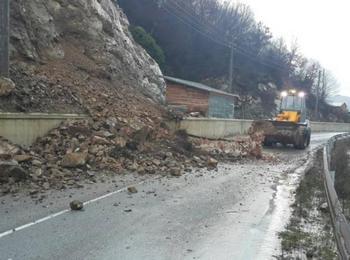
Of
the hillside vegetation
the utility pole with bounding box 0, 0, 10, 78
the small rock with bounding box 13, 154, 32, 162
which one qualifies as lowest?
the small rock with bounding box 13, 154, 32, 162

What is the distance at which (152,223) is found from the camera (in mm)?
8375

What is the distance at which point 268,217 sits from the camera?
30.9 ft

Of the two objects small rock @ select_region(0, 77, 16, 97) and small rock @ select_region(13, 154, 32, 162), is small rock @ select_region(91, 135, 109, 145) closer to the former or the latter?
small rock @ select_region(13, 154, 32, 162)

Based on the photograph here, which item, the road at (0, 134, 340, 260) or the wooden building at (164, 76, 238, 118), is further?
the wooden building at (164, 76, 238, 118)

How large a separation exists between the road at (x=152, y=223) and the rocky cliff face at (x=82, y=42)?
8789 mm

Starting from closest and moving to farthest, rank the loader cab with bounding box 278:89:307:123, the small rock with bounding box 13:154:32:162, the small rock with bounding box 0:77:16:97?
the small rock with bounding box 13:154:32:162, the small rock with bounding box 0:77:16:97, the loader cab with bounding box 278:89:307:123

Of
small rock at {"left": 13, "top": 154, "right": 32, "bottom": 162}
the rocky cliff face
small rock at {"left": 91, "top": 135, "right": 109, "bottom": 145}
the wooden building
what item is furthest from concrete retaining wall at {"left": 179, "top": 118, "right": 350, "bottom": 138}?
small rock at {"left": 13, "top": 154, "right": 32, "bottom": 162}

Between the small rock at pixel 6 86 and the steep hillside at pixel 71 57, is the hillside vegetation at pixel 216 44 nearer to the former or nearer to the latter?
the steep hillside at pixel 71 57


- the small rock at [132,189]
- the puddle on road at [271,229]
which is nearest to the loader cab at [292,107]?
the puddle on road at [271,229]

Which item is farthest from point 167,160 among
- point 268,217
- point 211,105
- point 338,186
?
point 211,105

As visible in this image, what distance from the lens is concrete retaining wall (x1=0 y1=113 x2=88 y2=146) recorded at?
13.7m

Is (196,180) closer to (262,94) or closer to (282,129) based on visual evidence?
(282,129)

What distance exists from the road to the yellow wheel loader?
1426 centimetres

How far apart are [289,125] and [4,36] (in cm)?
1682
